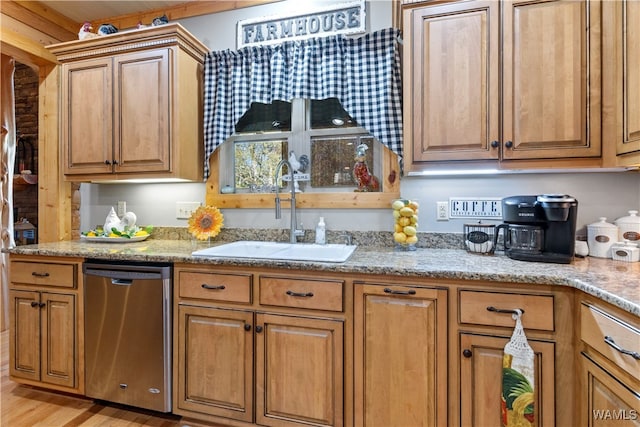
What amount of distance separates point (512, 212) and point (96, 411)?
241 centimetres

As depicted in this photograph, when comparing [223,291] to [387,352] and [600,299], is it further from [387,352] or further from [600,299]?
[600,299]

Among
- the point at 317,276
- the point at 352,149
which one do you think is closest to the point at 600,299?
the point at 317,276

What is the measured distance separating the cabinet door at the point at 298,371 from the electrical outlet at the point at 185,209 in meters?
1.15

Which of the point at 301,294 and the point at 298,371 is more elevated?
the point at 301,294

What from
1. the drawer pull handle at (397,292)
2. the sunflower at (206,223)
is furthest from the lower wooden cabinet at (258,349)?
the sunflower at (206,223)

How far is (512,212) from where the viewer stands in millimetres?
1570

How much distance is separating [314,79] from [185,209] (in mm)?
1278

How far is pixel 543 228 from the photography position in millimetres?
1499

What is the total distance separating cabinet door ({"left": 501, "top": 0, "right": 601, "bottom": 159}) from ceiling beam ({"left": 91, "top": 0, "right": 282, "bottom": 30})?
156cm

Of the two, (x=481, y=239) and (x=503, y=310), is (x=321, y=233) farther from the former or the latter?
(x=503, y=310)

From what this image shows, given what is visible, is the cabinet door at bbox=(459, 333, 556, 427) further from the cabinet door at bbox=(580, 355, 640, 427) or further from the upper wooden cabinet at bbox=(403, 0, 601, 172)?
the upper wooden cabinet at bbox=(403, 0, 601, 172)

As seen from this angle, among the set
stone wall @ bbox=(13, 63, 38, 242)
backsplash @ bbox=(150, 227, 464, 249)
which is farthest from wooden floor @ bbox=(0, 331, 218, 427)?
stone wall @ bbox=(13, 63, 38, 242)

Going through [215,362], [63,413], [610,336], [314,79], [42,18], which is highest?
[42,18]

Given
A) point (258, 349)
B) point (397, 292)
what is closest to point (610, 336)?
point (397, 292)
